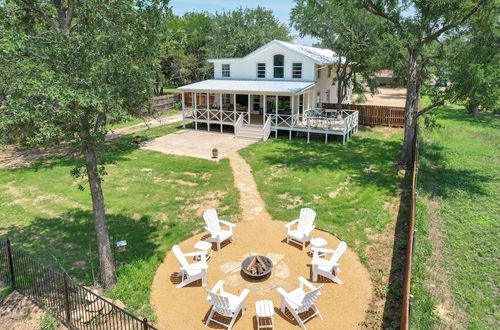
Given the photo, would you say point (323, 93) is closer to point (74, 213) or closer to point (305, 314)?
point (74, 213)

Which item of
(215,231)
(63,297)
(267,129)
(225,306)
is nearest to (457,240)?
(215,231)

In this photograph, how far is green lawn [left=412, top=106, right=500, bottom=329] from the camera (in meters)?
7.25

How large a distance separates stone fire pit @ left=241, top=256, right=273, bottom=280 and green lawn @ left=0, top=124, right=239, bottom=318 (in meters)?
2.34

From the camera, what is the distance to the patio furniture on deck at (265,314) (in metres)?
6.67

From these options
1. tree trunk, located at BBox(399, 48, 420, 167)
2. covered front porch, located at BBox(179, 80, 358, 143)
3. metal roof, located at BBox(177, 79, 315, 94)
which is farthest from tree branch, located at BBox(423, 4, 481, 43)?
metal roof, located at BBox(177, 79, 315, 94)

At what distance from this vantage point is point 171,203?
518 inches

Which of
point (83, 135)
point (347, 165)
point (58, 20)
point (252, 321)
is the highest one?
point (58, 20)

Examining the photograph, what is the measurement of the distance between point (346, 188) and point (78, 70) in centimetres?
1097

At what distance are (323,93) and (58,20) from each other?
2497 cm

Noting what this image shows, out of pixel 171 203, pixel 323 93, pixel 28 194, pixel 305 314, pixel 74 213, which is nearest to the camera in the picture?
pixel 305 314

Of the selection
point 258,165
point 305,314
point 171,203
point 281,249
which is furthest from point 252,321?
point 258,165

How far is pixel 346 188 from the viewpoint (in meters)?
14.5

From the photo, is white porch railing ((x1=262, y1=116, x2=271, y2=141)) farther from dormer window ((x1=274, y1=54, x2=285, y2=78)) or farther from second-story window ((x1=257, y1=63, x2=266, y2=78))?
second-story window ((x1=257, y1=63, x2=266, y2=78))

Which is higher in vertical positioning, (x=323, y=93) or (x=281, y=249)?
(x=323, y=93)
